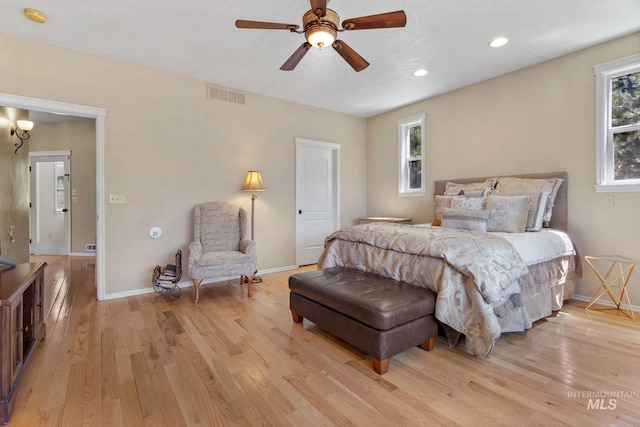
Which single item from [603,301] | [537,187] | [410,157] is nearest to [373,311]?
[537,187]

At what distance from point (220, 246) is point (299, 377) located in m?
2.43

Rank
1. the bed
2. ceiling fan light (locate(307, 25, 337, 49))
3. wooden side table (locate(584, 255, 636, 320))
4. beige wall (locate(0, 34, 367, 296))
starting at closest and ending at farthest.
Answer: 1. ceiling fan light (locate(307, 25, 337, 49))
2. the bed
3. wooden side table (locate(584, 255, 636, 320))
4. beige wall (locate(0, 34, 367, 296))

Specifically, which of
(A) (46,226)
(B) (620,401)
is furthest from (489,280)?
(A) (46,226)

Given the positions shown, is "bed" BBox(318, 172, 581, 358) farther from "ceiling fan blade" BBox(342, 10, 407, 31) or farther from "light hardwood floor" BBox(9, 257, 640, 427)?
"ceiling fan blade" BBox(342, 10, 407, 31)

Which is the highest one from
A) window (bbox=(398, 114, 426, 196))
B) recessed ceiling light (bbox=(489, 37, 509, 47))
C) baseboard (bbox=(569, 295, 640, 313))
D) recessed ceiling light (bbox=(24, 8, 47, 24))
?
recessed ceiling light (bbox=(489, 37, 509, 47))

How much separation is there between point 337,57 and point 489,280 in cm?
270

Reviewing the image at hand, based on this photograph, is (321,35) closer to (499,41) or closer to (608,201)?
(499,41)

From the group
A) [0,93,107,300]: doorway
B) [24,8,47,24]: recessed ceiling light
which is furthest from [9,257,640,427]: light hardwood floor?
[24,8,47,24]: recessed ceiling light

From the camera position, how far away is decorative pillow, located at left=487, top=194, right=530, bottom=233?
116 inches

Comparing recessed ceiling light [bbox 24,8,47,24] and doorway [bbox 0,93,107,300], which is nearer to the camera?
recessed ceiling light [bbox 24,8,47,24]

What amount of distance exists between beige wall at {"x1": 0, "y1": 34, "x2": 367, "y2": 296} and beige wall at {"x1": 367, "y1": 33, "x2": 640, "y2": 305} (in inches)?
94.9

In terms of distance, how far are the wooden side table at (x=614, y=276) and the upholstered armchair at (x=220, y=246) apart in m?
3.65

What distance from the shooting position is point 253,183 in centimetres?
413

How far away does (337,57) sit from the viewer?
3.29 m
